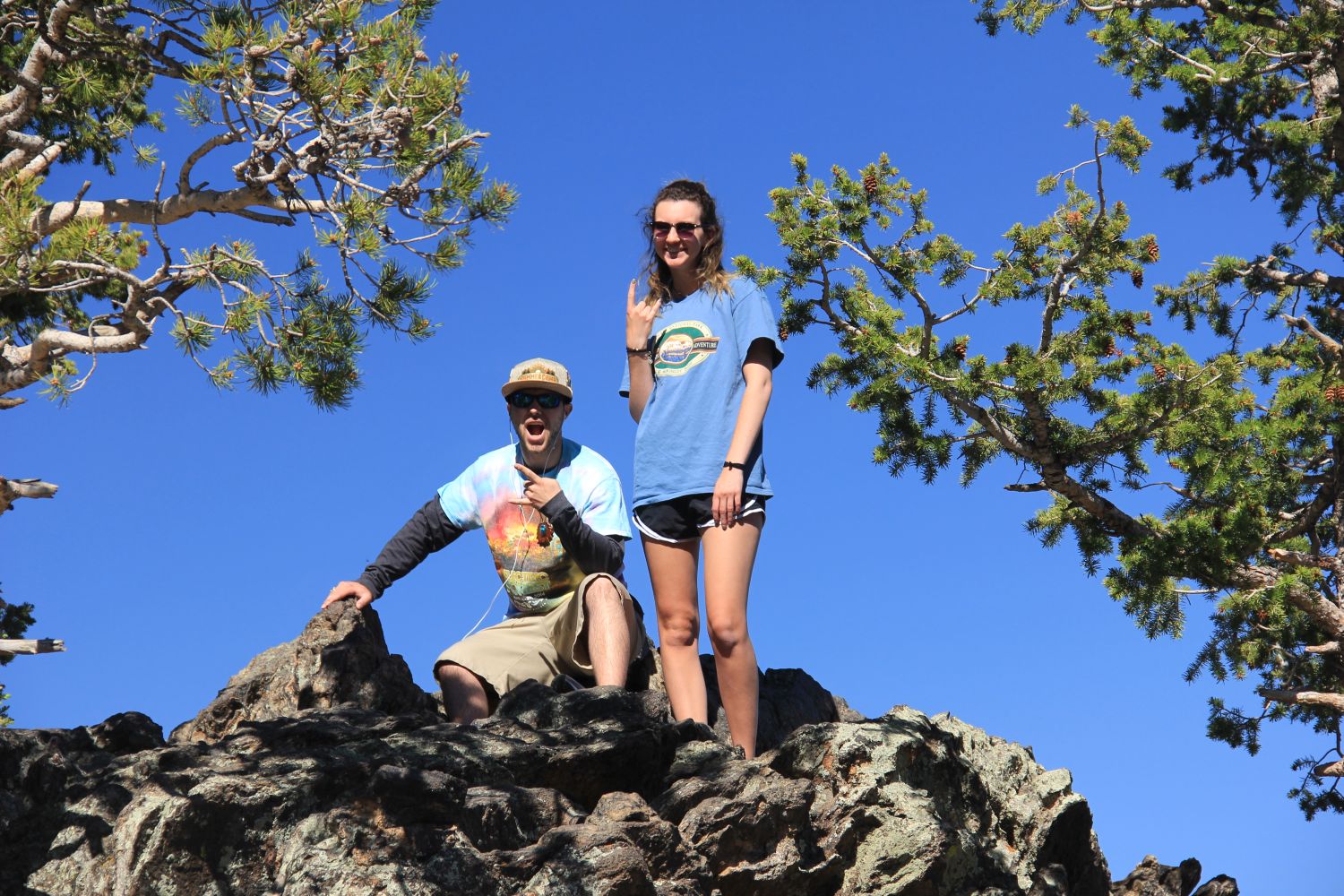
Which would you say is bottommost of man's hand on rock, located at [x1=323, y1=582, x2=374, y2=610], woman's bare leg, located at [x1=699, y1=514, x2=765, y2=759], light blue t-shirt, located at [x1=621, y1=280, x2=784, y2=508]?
woman's bare leg, located at [x1=699, y1=514, x2=765, y2=759]

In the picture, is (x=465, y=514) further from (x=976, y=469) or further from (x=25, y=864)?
(x=976, y=469)

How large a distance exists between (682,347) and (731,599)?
1288 millimetres

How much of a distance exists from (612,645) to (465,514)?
→ 1247 mm

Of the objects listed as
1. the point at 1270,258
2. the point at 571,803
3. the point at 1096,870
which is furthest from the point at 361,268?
the point at 1270,258

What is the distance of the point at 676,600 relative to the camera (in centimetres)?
633

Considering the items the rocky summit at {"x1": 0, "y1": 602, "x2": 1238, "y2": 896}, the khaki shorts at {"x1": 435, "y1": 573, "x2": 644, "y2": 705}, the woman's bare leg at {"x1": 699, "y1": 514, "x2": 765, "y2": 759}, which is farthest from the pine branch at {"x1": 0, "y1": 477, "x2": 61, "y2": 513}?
the woman's bare leg at {"x1": 699, "y1": 514, "x2": 765, "y2": 759}

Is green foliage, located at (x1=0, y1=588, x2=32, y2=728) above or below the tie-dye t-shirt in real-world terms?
above

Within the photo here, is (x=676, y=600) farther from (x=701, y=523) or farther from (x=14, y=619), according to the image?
(x=14, y=619)

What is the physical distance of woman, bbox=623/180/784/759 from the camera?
615 centimetres

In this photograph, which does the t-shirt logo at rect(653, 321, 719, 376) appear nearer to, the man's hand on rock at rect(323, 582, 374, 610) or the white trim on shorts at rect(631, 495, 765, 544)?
the white trim on shorts at rect(631, 495, 765, 544)

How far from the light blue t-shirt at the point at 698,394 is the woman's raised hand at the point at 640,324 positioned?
10cm

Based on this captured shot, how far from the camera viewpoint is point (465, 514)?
7.33 meters

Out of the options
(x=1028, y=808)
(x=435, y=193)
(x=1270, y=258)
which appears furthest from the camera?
(x=1270, y=258)

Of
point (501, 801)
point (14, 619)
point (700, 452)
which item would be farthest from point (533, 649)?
point (14, 619)
